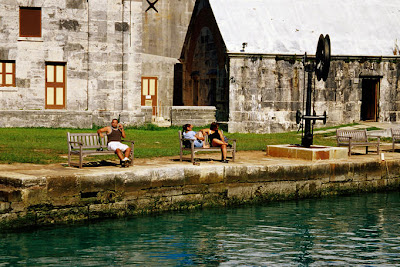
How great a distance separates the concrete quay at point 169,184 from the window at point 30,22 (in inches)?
446

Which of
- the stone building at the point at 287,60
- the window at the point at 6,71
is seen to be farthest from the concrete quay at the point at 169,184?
the window at the point at 6,71

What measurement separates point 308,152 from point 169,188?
436cm

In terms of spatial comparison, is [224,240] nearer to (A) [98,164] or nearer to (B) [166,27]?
(A) [98,164]

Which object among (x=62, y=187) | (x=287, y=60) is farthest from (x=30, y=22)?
(x=62, y=187)

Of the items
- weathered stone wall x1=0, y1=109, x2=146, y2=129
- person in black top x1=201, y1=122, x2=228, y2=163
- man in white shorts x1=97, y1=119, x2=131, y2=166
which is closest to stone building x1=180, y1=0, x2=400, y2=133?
weathered stone wall x1=0, y1=109, x2=146, y2=129

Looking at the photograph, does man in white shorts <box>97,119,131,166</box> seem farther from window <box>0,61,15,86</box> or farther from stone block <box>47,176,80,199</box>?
window <box>0,61,15,86</box>

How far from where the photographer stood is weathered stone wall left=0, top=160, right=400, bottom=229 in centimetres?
1105

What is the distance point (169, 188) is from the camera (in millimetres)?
12891

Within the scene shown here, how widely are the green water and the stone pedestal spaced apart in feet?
7.13

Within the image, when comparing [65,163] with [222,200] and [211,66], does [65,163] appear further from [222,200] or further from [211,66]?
[211,66]

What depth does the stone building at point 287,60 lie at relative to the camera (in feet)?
84.6

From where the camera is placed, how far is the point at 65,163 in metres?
14.0

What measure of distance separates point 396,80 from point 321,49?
11.5 m

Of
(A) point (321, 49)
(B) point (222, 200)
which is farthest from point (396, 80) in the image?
(B) point (222, 200)
